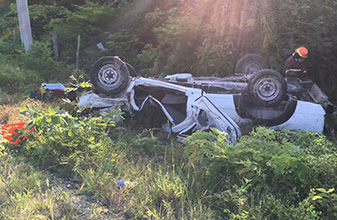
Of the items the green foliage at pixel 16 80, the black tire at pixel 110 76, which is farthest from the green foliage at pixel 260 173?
the green foliage at pixel 16 80

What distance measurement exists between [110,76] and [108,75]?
4cm

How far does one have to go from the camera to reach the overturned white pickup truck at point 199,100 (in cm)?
547

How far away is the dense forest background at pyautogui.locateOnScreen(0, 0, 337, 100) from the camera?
8.72 m

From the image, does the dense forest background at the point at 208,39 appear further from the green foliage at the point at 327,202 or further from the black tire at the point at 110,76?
the green foliage at the point at 327,202

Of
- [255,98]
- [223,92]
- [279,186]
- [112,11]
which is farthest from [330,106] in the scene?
[112,11]

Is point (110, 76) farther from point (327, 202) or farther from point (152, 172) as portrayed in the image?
point (327, 202)

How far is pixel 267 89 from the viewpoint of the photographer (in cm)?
569

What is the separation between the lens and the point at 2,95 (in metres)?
8.08

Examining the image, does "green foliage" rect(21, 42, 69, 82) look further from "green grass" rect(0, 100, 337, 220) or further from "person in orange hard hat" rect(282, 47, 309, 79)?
"person in orange hard hat" rect(282, 47, 309, 79)

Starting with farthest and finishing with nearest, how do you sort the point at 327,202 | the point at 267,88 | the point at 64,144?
1. the point at 267,88
2. the point at 64,144
3. the point at 327,202

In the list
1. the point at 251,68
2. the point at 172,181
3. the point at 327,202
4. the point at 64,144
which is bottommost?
the point at 327,202

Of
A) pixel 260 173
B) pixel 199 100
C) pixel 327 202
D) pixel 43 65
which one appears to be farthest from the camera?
pixel 43 65

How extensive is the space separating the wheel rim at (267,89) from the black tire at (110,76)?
2352 millimetres

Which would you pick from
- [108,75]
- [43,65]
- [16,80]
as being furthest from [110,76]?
[43,65]
